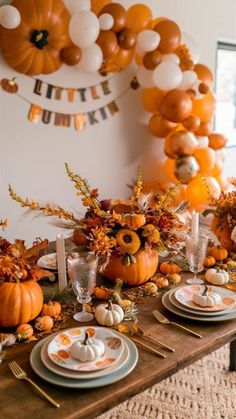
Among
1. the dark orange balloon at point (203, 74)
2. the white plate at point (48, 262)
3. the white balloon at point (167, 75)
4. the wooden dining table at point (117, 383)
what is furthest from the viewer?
the dark orange balloon at point (203, 74)

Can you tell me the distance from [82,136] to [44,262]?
5.97ft

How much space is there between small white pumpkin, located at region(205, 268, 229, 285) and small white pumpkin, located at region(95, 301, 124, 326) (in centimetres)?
39

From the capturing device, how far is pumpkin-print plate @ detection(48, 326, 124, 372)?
980 millimetres

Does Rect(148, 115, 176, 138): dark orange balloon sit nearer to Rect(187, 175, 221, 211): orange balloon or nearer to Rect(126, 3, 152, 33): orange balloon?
Rect(187, 175, 221, 211): orange balloon

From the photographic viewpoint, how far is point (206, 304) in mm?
1267

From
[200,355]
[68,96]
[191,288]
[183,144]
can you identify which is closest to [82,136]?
[68,96]

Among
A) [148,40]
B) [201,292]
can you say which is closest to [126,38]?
[148,40]

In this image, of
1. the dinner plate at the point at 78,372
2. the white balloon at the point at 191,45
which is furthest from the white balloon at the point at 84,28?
the dinner plate at the point at 78,372

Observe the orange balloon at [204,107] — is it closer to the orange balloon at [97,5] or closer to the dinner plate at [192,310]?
the orange balloon at [97,5]

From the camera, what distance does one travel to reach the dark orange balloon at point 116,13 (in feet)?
9.62

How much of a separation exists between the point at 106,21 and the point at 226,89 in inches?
77.4

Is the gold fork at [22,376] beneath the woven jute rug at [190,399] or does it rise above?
above

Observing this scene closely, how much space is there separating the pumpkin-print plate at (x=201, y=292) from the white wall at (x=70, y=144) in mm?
1768

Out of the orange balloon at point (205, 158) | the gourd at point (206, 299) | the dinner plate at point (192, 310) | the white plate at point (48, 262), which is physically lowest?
the dinner plate at point (192, 310)
